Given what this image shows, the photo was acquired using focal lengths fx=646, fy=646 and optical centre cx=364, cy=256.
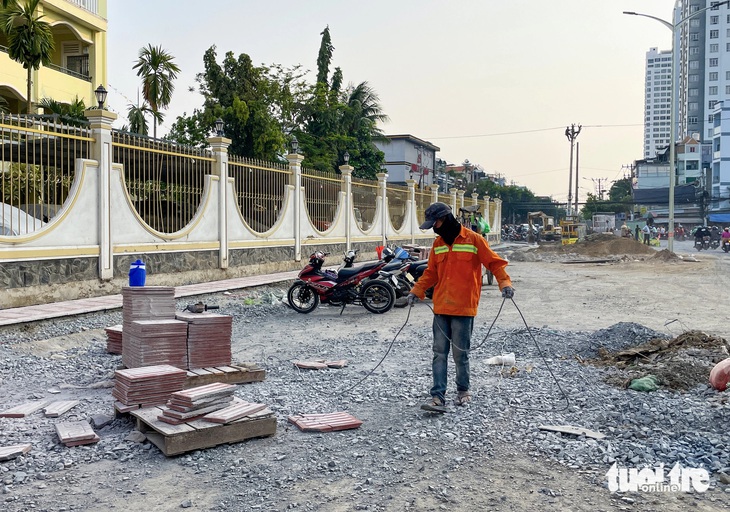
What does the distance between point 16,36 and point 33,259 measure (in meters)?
12.0

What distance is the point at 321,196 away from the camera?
59.9 feet

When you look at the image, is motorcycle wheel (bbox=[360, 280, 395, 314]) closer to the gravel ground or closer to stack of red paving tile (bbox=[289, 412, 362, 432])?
the gravel ground

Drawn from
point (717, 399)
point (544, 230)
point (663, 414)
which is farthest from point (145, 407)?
point (544, 230)

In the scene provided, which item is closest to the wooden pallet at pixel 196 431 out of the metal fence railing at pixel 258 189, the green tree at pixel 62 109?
the metal fence railing at pixel 258 189

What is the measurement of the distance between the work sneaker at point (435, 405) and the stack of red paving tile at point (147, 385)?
1918mm

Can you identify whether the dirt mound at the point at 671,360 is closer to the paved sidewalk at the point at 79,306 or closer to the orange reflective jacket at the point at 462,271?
the orange reflective jacket at the point at 462,271

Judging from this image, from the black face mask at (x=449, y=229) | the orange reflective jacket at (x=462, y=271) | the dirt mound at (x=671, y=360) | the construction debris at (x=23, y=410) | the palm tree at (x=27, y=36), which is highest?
the palm tree at (x=27, y=36)

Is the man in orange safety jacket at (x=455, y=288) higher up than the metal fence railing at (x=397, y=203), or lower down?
lower down

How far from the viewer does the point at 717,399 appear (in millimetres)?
5141

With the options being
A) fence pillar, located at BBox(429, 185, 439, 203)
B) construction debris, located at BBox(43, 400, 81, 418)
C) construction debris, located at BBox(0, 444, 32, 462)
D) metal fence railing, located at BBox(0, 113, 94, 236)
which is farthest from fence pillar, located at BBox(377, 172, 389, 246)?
construction debris, located at BBox(0, 444, 32, 462)

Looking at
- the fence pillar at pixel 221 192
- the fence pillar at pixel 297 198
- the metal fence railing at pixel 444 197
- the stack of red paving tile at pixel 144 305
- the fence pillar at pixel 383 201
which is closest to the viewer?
the stack of red paving tile at pixel 144 305

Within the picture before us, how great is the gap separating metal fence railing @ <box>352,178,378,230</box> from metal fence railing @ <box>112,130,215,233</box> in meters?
7.69

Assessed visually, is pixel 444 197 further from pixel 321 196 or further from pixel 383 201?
pixel 321 196

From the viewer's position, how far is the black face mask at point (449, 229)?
522 cm
